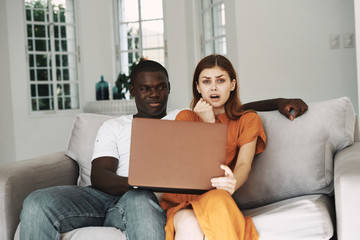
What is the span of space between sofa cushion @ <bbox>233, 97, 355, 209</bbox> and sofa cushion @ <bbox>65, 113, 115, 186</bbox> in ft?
2.32

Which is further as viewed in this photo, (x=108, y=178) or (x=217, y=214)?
(x=108, y=178)

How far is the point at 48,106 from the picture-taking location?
16.5 feet

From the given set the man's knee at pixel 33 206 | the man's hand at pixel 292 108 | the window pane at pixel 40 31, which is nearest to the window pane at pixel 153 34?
the window pane at pixel 40 31

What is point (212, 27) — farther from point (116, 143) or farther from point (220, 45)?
point (116, 143)

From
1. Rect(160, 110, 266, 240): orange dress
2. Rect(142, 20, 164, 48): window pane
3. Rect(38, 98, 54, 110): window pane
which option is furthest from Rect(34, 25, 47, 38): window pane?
Rect(160, 110, 266, 240): orange dress

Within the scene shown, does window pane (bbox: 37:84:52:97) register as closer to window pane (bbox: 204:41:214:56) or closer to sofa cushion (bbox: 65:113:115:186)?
window pane (bbox: 204:41:214:56)

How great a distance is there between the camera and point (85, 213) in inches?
59.1

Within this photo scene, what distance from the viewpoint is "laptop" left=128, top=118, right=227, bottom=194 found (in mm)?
1248

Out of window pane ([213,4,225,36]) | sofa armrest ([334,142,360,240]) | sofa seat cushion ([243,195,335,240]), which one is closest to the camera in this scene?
sofa armrest ([334,142,360,240])

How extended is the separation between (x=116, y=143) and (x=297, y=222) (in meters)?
0.80

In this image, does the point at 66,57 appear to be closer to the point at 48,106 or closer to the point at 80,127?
the point at 48,106

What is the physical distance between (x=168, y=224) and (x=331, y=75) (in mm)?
2091

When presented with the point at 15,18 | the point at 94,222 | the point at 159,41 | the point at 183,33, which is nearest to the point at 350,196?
the point at 94,222

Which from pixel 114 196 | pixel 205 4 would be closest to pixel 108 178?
pixel 114 196
